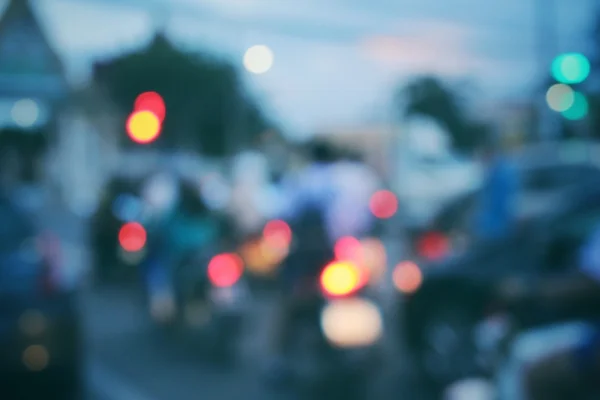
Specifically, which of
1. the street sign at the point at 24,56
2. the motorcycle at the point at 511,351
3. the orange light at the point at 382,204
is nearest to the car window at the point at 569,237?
the motorcycle at the point at 511,351

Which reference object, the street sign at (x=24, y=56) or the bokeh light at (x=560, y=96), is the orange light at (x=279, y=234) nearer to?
the street sign at (x=24, y=56)

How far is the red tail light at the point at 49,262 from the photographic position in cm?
682

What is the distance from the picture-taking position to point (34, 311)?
667 cm

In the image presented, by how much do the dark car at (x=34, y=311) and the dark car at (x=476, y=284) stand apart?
2814 millimetres

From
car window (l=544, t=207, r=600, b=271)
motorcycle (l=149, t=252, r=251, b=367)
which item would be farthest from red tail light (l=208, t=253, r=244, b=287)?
car window (l=544, t=207, r=600, b=271)

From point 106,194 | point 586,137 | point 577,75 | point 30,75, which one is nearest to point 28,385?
point 30,75

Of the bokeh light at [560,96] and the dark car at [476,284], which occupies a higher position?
the bokeh light at [560,96]

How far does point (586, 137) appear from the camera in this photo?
1118 cm

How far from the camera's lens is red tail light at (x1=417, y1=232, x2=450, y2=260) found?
11078mm

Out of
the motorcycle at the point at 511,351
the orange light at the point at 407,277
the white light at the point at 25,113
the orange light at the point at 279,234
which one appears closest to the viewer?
the motorcycle at the point at 511,351

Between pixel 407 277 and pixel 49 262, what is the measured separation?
11.6ft

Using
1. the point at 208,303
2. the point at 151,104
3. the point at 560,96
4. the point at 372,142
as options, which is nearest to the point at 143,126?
the point at 151,104

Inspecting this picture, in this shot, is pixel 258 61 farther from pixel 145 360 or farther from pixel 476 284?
pixel 476 284

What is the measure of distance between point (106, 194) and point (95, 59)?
5.23 metres
